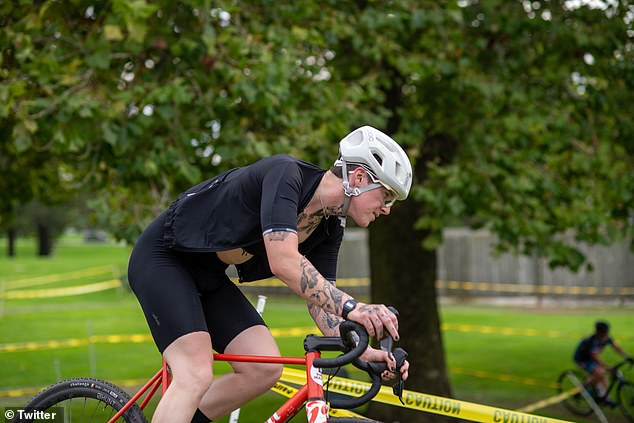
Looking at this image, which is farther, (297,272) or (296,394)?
(296,394)

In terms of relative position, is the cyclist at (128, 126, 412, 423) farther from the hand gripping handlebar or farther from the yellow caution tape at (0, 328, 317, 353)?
the yellow caution tape at (0, 328, 317, 353)

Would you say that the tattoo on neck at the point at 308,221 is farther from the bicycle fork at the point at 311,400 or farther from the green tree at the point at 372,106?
the green tree at the point at 372,106

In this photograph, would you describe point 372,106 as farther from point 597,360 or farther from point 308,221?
point 308,221

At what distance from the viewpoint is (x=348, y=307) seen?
11.0 ft

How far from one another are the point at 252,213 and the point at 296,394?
2.62ft

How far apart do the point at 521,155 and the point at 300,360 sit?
5.85 m

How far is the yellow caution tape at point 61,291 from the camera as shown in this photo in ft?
94.6

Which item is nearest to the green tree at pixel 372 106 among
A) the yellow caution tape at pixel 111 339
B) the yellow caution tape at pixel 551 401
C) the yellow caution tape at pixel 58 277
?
the yellow caution tape at pixel 551 401

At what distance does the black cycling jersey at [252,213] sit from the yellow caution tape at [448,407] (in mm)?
908

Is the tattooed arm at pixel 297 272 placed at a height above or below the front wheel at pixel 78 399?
above

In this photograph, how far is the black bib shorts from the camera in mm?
3768

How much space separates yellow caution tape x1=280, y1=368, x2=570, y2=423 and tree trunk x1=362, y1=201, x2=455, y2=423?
556 centimetres

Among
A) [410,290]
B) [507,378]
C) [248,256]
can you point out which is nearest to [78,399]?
[248,256]

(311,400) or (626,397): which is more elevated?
(311,400)
